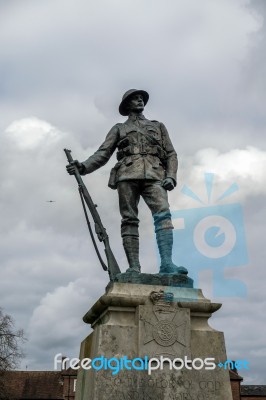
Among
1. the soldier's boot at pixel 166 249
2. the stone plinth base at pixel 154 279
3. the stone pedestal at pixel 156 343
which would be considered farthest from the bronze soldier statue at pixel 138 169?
the stone pedestal at pixel 156 343

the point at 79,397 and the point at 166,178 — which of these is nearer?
the point at 79,397

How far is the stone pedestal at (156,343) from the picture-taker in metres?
6.00

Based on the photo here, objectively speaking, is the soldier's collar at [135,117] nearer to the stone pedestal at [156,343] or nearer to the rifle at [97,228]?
the rifle at [97,228]

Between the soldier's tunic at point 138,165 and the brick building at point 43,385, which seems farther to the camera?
the brick building at point 43,385

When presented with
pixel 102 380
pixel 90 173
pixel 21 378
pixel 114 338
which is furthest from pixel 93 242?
pixel 21 378

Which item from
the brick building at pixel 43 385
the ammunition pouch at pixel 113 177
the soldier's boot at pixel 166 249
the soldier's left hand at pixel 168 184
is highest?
the brick building at pixel 43 385

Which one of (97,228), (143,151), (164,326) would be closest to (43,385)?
(97,228)

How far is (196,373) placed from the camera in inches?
247

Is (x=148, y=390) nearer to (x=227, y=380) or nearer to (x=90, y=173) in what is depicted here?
(x=227, y=380)

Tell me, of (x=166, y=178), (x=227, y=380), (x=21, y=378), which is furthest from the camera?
(x=21, y=378)

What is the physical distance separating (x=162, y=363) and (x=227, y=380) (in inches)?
35.3

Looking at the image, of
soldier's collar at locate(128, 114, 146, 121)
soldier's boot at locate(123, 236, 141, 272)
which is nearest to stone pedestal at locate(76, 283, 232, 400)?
soldier's boot at locate(123, 236, 141, 272)

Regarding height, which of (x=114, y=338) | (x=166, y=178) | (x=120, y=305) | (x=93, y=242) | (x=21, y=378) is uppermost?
(x=21, y=378)

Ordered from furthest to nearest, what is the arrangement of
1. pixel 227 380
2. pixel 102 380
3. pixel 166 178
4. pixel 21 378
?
pixel 21 378, pixel 166 178, pixel 227 380, pixel 102 380
